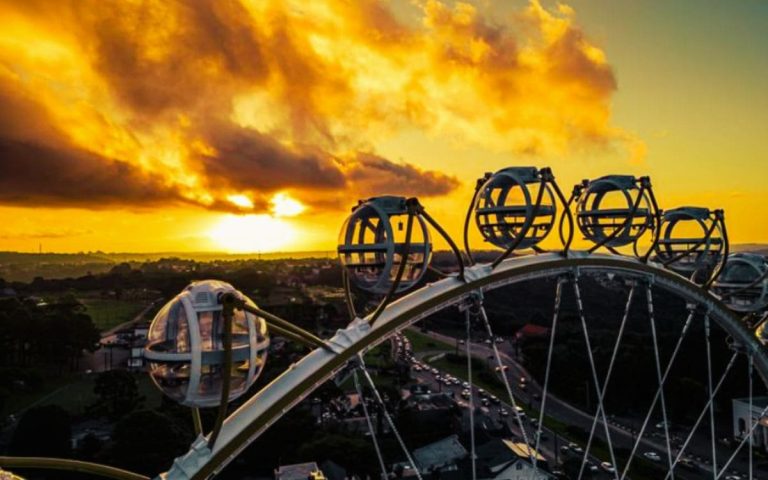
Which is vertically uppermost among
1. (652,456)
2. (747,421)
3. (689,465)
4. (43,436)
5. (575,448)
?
(43,436)

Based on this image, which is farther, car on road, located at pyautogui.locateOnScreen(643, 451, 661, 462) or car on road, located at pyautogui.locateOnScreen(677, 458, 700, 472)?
car on road, located at pyautogui.locateOnScreen(643, 451, 661, 462)

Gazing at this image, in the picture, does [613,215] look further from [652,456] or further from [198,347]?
[652,456]

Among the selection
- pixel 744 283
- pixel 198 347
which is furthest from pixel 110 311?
pixel 198 347

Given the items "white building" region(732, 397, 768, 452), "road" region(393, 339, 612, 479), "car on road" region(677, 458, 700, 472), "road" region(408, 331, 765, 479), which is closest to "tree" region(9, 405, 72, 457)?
"road" region(393, 339, 612, 479)

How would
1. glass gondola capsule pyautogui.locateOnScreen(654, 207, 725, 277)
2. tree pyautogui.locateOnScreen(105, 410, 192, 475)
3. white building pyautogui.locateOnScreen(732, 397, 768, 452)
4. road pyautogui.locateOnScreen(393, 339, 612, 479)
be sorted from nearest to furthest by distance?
1. glass gondola capsule pyautogui.locateOnScreen(654, 207, 725, 277)
2. tree pyautogui.locateOnScreen(105, 410, 192, 475)
3. road pyautogui.locateOnScreen(393, 339, 612, 479)
4. white building pyautogui.locateOnScreen(732, 397, 768, 452)

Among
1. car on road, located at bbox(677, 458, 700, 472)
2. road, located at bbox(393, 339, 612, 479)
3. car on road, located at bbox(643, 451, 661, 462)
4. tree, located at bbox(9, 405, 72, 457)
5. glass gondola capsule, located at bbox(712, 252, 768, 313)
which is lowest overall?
car on road, located at bbox(677, 458, 700, 472)

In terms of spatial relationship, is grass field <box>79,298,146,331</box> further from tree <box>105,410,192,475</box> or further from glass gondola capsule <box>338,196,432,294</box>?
glass gondola capsule <box>338,196,432,294</box>
